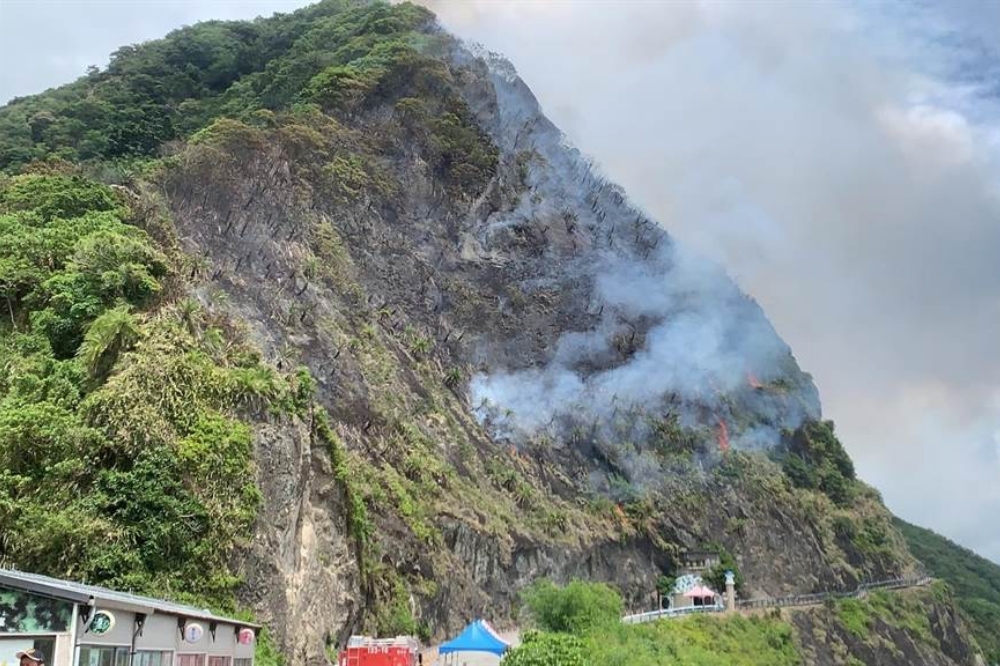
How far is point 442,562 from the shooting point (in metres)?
41.8

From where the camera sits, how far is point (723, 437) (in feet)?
240

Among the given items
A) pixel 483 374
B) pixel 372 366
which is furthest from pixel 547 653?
pixel 483 374

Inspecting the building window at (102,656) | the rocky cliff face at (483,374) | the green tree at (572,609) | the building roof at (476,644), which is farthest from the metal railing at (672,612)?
the building window at (102,656)

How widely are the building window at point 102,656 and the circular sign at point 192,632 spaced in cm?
203

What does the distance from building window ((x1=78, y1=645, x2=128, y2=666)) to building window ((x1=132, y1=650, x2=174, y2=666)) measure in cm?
42

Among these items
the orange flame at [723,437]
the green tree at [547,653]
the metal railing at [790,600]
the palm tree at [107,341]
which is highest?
the orange flame at [723,437]

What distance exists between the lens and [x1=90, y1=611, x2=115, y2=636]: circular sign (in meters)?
15.0

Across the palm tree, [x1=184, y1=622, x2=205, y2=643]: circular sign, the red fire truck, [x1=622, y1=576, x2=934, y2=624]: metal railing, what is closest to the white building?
[x1=184, y1=622, x2=205, y2=643]: circular sign

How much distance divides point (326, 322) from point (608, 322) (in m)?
30.4

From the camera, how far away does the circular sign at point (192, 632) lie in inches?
716

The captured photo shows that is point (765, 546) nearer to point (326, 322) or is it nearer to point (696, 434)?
point (696, 434)

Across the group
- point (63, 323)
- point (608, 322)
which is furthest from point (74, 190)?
point (608, 322)

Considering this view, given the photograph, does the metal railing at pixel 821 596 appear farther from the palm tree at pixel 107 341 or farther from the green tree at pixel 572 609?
the palm tree at pixel 107 341

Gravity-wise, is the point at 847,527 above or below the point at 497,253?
below
